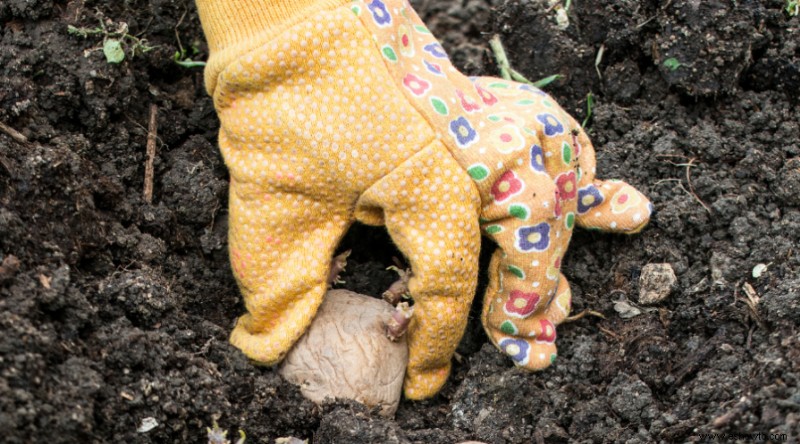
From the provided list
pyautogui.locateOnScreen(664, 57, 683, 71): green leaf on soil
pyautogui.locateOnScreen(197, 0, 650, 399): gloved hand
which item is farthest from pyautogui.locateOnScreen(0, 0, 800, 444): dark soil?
pyautogui.locateOnScreen(197, 0, 650, 399): gloved hand

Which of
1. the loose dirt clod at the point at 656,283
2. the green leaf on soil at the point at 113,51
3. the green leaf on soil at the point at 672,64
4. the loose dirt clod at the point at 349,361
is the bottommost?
the loose dirt clod at the point at 656,283

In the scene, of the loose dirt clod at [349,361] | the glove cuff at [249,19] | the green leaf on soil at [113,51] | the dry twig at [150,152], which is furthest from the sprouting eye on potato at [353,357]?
the green leaf on soil at [113,51]

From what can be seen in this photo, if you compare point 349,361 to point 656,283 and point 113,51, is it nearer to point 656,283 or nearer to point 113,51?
point 656,283

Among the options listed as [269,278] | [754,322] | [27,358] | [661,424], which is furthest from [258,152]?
[754,322]

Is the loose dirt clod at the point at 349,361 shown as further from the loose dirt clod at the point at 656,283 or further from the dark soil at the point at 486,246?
the loose dirt clod at the point at 656,283

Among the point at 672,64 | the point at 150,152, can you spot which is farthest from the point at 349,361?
the point at 672,64

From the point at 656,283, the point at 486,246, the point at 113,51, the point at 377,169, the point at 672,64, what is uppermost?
the point at 113,51
